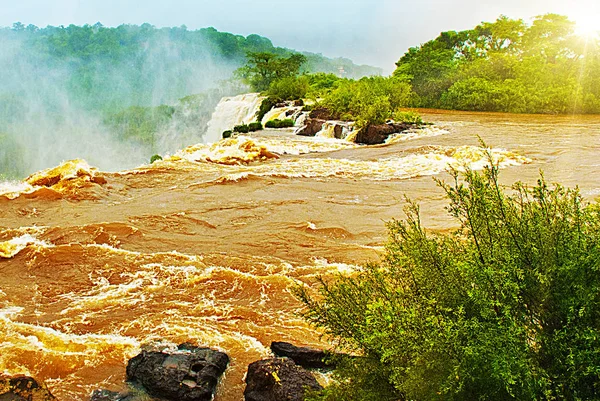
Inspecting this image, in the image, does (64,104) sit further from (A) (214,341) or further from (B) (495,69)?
(A) (214,341)

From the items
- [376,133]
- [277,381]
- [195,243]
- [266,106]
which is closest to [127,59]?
[266,106]

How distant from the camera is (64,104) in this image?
5119cm

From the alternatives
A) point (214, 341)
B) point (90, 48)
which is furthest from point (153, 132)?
point (214, 341)

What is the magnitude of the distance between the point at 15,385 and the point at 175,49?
7510cm

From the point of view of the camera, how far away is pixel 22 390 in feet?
13.3

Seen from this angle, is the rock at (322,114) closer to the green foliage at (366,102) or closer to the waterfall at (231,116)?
the green foliage at (366,102)

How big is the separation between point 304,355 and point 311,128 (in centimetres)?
1878

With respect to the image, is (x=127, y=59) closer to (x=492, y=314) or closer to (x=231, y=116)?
(x=231, y=116)

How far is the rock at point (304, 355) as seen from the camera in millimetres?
4457

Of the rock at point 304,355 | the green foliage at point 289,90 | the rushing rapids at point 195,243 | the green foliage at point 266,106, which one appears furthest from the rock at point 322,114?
the rock at point 304,355

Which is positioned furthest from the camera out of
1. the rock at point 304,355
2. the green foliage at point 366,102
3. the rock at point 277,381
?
the green foliage at point 366,102

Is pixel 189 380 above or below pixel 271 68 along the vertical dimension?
below

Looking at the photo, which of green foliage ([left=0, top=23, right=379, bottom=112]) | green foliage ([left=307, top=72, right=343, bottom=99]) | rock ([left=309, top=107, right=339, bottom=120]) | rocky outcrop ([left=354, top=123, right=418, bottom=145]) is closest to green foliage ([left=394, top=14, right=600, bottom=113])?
green foliage ([left=307, top=72, right=343, bottom=99])

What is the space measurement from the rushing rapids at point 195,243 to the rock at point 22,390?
180 millimetres
